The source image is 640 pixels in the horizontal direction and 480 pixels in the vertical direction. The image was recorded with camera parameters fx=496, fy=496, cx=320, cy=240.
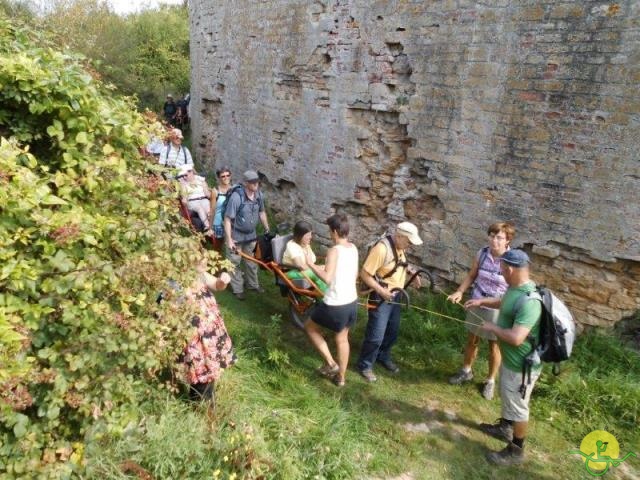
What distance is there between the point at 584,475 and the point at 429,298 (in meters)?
2.41

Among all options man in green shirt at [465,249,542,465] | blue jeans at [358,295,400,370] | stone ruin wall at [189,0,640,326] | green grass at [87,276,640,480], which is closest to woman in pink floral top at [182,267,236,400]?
green grass at [87,276,640,480]

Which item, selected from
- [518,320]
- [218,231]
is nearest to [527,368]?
[518,320]

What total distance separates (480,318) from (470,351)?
44 centimetres

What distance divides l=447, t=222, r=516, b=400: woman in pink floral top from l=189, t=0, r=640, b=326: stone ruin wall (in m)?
0.93

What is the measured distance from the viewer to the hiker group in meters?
3.50

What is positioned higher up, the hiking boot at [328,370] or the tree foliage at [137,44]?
the tree foliage at [137,44]

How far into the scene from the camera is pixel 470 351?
15.0 feet

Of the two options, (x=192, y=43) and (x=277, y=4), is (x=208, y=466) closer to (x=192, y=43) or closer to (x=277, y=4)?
(x=277, y=4)

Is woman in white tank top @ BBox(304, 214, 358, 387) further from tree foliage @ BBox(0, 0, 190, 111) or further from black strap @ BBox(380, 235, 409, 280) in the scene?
tree foliage @ BBox(0, 0, 190, 111)

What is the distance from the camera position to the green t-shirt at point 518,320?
11.1 ft

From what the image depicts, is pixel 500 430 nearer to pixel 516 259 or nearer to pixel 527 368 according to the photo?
pixel 527 368

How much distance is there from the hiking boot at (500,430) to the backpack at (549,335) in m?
0.61

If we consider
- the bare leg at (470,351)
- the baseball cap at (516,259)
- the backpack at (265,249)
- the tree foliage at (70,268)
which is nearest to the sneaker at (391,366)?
the bare leg at (470,351)

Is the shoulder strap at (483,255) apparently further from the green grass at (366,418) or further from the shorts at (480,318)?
the green grass at (366,418)
